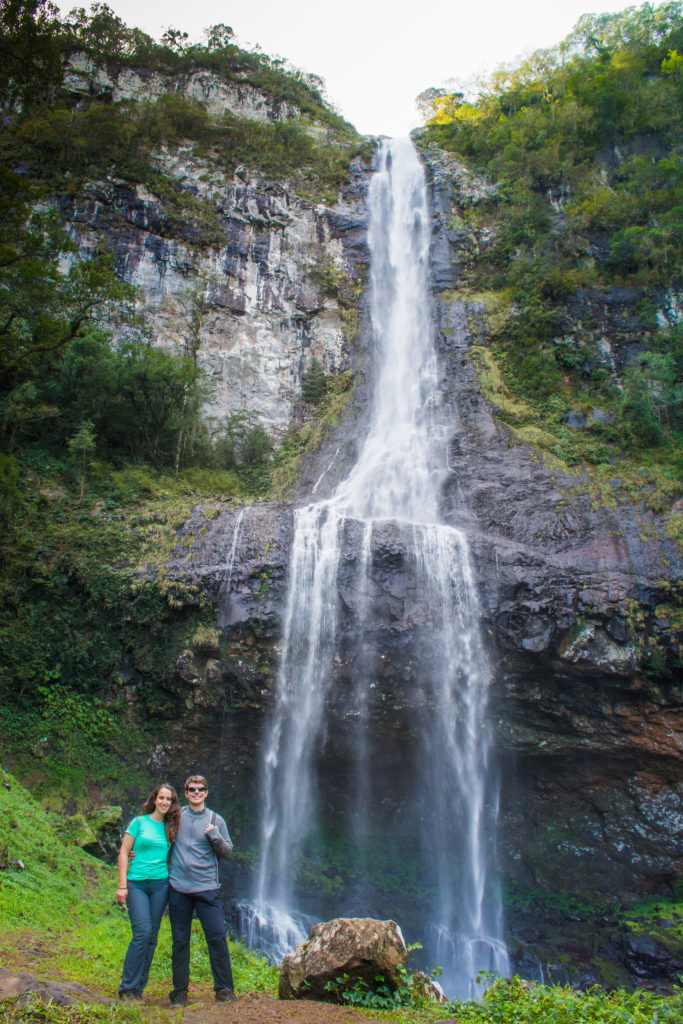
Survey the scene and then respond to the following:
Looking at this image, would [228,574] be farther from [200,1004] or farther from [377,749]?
[200,1004]

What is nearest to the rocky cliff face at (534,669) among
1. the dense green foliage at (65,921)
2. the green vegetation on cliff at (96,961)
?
the dense green foliage at (65,921)

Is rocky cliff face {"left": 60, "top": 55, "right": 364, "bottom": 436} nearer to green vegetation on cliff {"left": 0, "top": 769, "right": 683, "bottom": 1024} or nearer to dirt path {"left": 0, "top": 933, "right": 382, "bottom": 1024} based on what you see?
green vegetation on cliff {"left": 0, "top": 769, "right": 683, "bottom": 1024}

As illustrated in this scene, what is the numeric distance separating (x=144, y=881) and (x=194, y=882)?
338 mm

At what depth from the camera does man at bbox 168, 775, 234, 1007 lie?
13.0 ft

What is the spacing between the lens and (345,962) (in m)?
4.64

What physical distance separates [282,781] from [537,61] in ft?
117

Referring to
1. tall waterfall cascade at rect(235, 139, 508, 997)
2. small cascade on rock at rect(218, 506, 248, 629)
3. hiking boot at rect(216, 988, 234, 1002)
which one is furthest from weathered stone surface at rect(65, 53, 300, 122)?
hiking boot at rect(216, 988, 234, 1002)

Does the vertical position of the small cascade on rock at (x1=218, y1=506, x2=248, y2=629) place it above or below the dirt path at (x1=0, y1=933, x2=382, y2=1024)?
above

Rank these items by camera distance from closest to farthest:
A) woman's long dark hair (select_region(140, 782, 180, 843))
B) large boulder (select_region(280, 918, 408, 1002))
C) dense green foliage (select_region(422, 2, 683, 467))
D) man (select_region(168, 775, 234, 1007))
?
1. man (select_region(168, 775, 234, 1007))
2. woman's long dark hair (select_region(140, 782, 180, 843))
3. large boulder (select_region(280, 918, 408, 1002))
4. dense green foliage (select_region(422, 2, 683, 467))

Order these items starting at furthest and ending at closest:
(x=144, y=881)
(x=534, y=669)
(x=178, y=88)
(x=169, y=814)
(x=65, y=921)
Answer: (x=178, y=88), (x=534, y=669), (x=65, y=921), (x=169, y=814), (x=144, y=881)

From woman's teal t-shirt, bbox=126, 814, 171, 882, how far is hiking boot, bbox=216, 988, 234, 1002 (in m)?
1.04

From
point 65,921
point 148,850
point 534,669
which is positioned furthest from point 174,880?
point 534,669

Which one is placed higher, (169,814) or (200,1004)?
(169,814)

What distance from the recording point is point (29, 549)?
12.6 metres
